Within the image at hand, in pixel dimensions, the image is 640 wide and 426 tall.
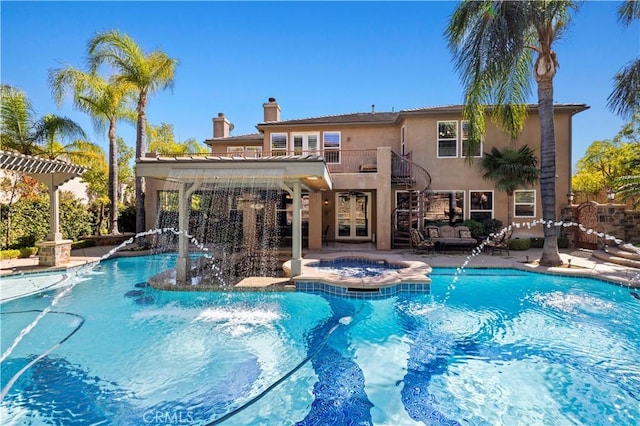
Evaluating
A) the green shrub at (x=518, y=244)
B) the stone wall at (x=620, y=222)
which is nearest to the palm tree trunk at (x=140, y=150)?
the green shrub at (x=518, y=244)

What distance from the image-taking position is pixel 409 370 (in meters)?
5.38

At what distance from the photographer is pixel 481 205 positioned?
17.1 metres

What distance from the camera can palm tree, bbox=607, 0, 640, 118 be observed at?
11695 mm

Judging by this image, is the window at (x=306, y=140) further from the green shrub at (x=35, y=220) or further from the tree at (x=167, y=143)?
the tree at (x=167, y=143)

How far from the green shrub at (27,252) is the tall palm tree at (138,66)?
429cm

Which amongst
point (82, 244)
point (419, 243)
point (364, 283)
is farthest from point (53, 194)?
point (419, 243)

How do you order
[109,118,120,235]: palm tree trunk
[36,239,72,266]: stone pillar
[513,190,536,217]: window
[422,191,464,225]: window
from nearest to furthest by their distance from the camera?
1. [36,239,72,266]: stone pillar
2. [513,190,536,217]: window
3. [422,191,464,225]: window
4. [109,118,120,235]: palm tree trunk

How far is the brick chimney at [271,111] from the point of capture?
20109mm

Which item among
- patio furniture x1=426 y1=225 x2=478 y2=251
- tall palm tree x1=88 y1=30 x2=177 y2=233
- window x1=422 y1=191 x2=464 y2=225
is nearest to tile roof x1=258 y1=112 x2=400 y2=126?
window x1=422 y1=191 x2=464 y2=225

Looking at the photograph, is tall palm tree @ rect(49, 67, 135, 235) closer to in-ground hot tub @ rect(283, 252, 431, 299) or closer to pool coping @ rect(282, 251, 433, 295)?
in-ground hot tub @ rect(283, 252, 431, 299)

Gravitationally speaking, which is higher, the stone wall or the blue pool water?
the stone wall

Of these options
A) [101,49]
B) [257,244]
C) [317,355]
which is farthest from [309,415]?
[101,49]

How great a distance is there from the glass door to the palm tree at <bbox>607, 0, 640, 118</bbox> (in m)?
11.4

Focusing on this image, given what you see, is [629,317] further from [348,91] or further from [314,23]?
[348,91]
